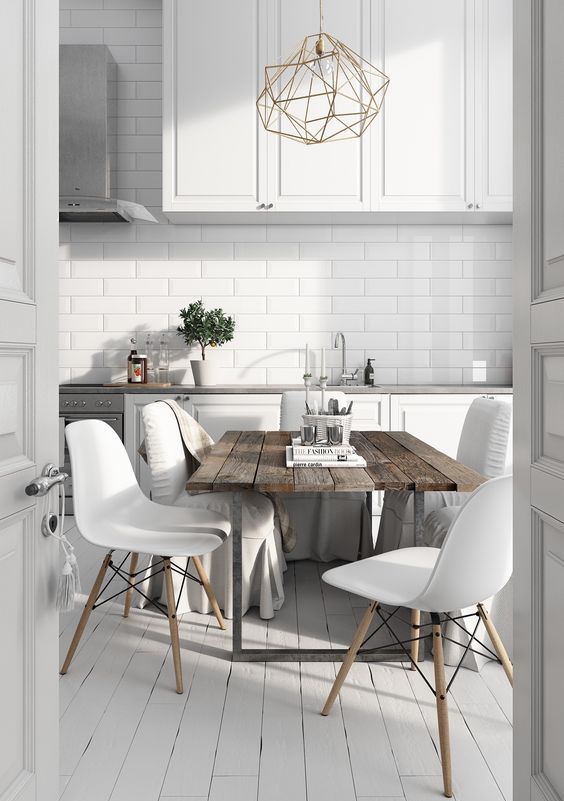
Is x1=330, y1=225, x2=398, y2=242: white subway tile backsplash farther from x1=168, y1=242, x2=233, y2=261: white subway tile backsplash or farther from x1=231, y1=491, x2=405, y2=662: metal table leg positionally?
x1=231, y1=491, x2=405, y2=662: metal table leg

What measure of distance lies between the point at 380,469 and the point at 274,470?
15.3 inches

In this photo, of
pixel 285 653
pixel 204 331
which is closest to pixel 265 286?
pixel 204 331

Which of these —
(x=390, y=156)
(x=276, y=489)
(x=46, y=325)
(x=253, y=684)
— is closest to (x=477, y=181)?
(x=390, y=156)

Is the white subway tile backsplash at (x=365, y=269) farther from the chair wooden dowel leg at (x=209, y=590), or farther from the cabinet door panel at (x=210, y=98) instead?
the chair wooden dowel leg at (x=209, y=590)

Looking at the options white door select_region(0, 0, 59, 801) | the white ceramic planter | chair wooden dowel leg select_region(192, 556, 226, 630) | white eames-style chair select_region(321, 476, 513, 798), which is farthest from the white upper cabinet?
white door select_region(0, 0, 59, 801)

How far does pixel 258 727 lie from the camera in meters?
2.04

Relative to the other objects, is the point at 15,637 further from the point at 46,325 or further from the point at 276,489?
the point at 276,489

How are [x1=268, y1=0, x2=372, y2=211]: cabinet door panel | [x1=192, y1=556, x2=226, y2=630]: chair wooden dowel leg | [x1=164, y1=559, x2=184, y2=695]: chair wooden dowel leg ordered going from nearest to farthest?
[x1=164, y1=559, x2=184, y2=695]: chair wooden dowel leg, [x1=192, y1=556, x2=226, y2=630]: chair wooden dowel leg, [x1=268, y1=0, x2=372, y2=211]: cabinet door panel

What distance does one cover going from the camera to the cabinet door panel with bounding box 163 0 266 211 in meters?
4.37

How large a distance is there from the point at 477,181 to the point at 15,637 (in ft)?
13.3

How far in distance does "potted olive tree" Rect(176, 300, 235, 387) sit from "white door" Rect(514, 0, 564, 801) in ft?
11.7

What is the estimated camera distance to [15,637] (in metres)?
1.21

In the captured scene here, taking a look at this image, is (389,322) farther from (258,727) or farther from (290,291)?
(258,727)

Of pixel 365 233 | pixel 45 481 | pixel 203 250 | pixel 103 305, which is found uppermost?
pixel 365 233
